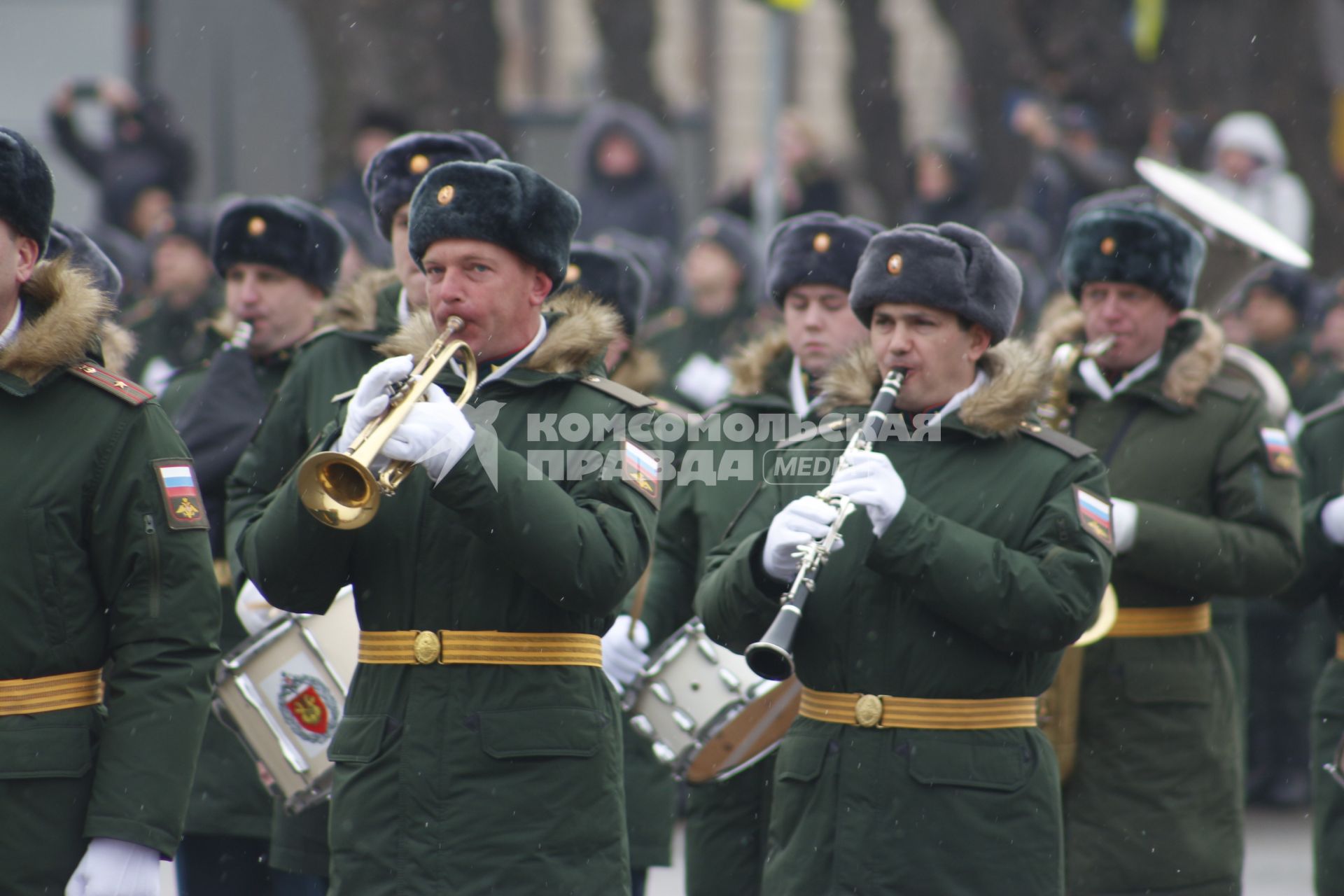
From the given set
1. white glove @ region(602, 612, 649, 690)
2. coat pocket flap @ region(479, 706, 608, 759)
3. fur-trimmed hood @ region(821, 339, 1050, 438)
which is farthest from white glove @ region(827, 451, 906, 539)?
white glove @ region(602, 612, 649, 690)

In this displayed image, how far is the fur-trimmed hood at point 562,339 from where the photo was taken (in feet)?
16.0

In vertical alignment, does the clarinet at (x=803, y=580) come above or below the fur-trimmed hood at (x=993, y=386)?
below

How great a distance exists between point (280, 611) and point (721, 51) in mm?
39076

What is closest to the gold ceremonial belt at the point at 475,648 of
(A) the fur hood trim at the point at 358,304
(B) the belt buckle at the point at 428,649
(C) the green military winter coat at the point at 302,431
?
(B) the belt buckle at the point at 428,649

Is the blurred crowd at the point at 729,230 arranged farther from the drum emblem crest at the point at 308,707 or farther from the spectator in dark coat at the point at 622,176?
the drum emblem crest at the point at 308,707

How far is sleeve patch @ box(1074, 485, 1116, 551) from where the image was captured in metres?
5.07

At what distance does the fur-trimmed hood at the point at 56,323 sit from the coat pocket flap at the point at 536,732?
1.12 meters

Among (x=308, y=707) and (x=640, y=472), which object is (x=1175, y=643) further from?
(x=308, y=707)

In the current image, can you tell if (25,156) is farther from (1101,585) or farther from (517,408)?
(1101,585)

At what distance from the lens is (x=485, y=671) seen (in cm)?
464

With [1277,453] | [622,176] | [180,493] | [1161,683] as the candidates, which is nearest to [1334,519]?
[1277,453]

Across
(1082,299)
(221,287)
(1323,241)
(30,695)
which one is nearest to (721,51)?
(1323,241)

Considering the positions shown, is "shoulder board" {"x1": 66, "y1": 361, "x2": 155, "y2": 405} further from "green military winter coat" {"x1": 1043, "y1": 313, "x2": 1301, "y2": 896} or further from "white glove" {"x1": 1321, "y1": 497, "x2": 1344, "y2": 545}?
"white glove" {"x1": 1321, "y1": 497, "x2": 1344, "y2": 545}

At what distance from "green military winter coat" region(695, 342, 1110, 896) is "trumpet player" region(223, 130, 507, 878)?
125cm
